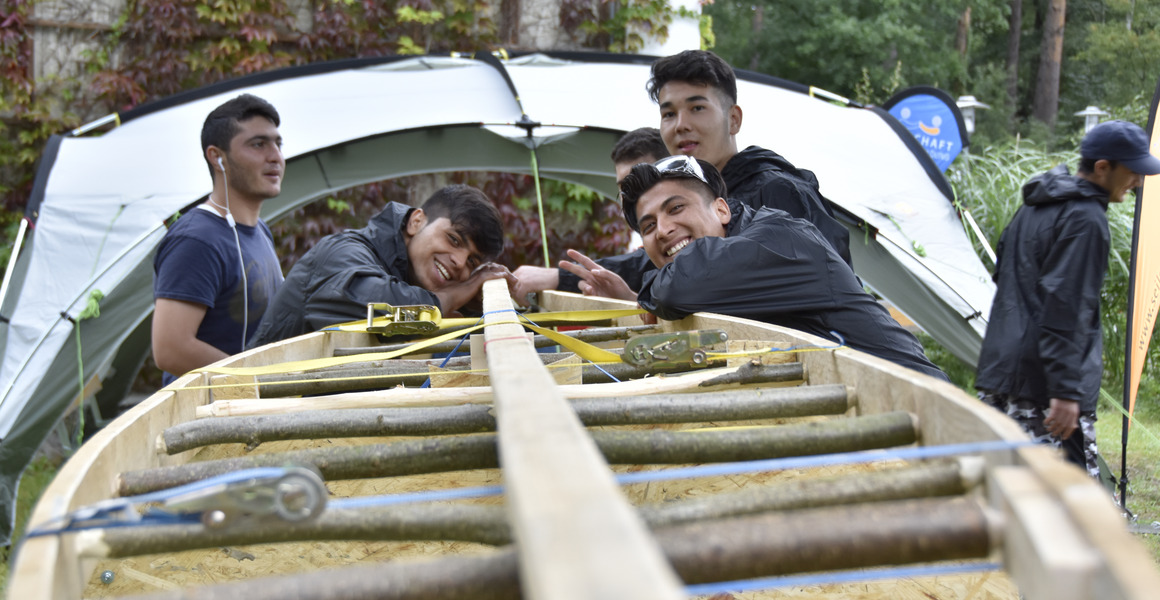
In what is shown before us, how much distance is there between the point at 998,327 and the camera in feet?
11.6

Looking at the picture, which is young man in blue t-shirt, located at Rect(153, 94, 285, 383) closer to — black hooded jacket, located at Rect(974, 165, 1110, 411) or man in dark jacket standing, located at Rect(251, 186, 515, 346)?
man in dark jacket standing, located at Rect(251, 186, 515, 346)

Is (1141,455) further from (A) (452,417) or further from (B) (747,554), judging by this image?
(B) (747,554)

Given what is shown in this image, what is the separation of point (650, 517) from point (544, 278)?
275 cm

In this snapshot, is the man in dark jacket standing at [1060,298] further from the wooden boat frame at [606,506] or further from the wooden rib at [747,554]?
the wooden rib at [747,554]

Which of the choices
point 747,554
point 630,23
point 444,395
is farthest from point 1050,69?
point 747,554

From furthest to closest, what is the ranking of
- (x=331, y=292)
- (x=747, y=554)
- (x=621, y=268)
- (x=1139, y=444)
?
(x=1139, y=444) < (x=621, y=268) < (x=331, y=292) < (x=747, y=554)

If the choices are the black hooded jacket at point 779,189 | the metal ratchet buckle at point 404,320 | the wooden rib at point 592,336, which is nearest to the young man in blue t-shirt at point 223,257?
the wooden rib at point 592,336

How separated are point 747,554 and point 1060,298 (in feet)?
9.52

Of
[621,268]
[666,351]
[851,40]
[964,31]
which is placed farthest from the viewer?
[964,31]

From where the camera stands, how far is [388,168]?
5.68 m

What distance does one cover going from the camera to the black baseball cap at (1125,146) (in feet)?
11.1

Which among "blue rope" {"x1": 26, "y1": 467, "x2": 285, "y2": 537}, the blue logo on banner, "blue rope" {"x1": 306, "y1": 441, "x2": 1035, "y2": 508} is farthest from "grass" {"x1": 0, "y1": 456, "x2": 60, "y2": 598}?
the blue logo on banner

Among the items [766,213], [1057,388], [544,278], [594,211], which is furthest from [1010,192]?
[766,213]

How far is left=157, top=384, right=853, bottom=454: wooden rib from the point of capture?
4.86 feet
